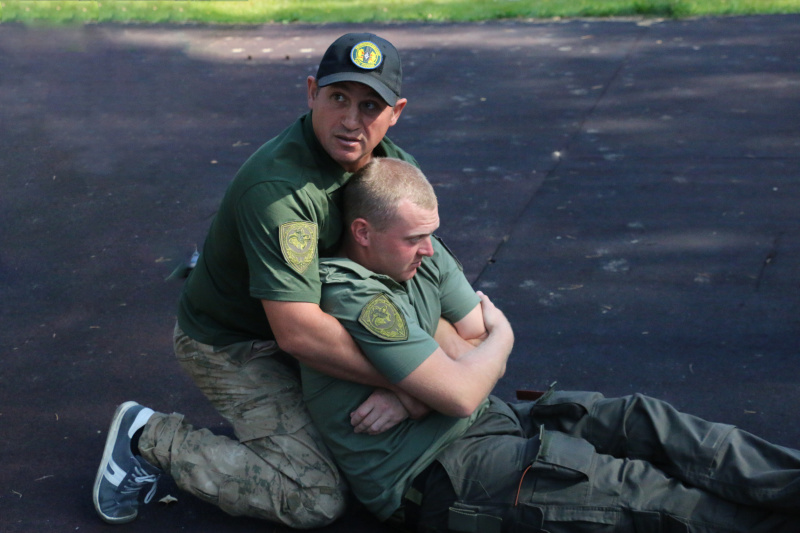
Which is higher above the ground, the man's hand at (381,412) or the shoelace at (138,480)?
the man's hand at (381,412)

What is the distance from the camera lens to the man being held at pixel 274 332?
2.79m

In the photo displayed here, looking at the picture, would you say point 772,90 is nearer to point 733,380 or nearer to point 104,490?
point 733,380

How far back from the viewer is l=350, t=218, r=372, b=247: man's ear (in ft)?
9.67

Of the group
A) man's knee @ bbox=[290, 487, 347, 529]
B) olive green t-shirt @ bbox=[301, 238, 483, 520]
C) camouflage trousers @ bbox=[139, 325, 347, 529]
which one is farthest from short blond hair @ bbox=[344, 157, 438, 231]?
man's knee @ bbox=[290, 487, 347, 529]

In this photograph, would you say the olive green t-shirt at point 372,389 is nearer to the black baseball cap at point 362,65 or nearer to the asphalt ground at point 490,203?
the asphalt ground at point 490,203

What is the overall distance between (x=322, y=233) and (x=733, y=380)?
2.04m

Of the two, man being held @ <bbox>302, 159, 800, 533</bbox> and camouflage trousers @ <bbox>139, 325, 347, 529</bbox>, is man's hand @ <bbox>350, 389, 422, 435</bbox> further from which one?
camouflage trousers @ <bbox>139, 325, 347, 529</bbox>

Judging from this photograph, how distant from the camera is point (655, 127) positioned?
7.11 m

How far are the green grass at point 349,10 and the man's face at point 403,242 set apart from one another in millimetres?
8409

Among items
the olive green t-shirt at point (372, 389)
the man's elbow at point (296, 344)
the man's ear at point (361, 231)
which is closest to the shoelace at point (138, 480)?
the olive green t-shirt at point (372, 389)

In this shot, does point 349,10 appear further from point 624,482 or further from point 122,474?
point 624,482

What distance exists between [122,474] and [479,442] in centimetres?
126

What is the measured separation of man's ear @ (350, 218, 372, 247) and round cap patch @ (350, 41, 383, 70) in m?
0.49

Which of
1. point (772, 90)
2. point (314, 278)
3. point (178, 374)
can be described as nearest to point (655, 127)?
point (772, 90)
